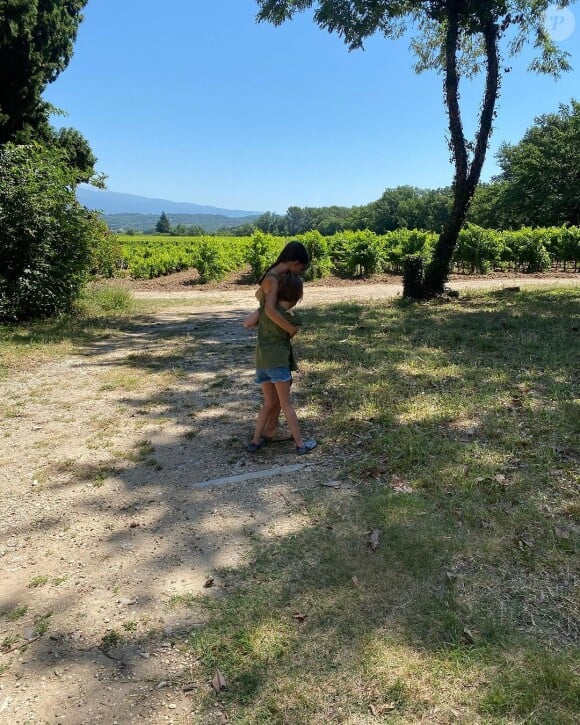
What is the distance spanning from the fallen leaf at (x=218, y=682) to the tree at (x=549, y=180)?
38181 millimetres

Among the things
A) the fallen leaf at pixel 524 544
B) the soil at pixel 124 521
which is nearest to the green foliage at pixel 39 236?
the soil at pixel 124 521

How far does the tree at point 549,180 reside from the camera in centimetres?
3412

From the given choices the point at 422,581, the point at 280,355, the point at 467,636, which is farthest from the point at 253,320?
the point at 467,636

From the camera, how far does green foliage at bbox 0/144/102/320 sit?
8.34 metres

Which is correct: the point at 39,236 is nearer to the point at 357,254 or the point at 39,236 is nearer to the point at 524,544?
the point at 524,544

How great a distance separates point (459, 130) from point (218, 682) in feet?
37.6

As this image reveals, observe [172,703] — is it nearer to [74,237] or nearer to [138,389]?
[138,389]

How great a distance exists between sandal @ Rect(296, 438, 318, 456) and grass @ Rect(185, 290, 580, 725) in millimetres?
225

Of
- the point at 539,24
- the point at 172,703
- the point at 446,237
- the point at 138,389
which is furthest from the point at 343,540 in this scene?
the point at 539,24

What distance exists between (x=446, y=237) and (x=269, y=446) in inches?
349

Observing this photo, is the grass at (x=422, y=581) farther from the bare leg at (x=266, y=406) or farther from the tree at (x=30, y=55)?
the tree at (x=30, y=55)

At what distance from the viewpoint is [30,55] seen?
11594 millimetres

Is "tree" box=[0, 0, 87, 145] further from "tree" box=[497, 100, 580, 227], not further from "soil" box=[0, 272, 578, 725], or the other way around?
"tree" box=[497, 100, 580, 227]

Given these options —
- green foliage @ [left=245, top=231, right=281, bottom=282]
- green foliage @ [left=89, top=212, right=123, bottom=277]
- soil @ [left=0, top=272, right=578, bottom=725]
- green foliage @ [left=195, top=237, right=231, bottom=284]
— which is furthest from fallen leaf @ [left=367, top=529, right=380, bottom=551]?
green foliage @ [left=195, top=237, right=231, bottom=284]
